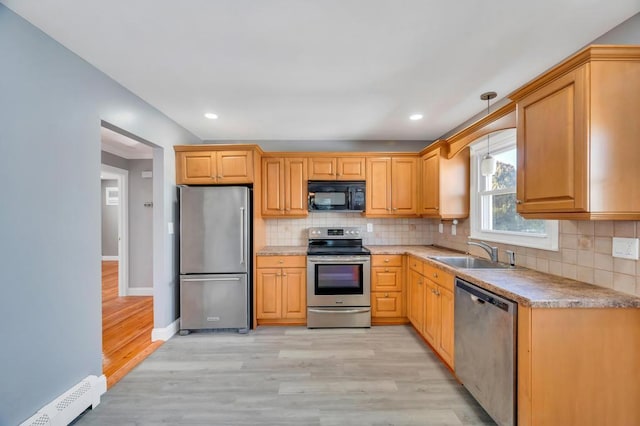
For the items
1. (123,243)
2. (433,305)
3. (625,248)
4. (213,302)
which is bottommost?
(213,302)

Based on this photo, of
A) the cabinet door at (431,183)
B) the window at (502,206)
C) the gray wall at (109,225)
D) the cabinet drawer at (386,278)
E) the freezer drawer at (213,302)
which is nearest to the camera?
the window at (502,206)

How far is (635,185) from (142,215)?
5589 millimetres

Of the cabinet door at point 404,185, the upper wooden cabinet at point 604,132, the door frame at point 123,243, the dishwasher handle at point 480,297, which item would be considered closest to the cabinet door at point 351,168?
the cabinet door at point 404,185

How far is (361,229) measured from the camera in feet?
12.8

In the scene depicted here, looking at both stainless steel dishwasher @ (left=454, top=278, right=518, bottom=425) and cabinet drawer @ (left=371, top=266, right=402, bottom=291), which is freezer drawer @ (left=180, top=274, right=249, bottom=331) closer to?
cabinet drawer @ (left=371, top=266, right=402, bottom=291)

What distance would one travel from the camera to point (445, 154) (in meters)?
3.14

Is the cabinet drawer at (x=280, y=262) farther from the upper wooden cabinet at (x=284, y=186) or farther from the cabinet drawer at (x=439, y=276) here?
the cabinet drawer at (x=439, y=276)

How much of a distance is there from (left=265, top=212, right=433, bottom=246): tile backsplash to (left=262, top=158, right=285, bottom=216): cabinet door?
0.35 meters

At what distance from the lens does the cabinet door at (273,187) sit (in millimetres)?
3598

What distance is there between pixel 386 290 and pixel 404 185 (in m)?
1.41

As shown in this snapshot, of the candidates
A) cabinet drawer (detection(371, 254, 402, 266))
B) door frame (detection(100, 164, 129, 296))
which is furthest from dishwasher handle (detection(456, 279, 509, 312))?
door frame (detection(100, 164, 129, 296))

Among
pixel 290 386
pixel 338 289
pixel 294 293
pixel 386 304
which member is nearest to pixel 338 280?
pixel 338 289

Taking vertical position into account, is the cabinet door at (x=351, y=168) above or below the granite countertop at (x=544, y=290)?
above

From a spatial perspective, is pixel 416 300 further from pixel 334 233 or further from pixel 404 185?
pixel 404 185
